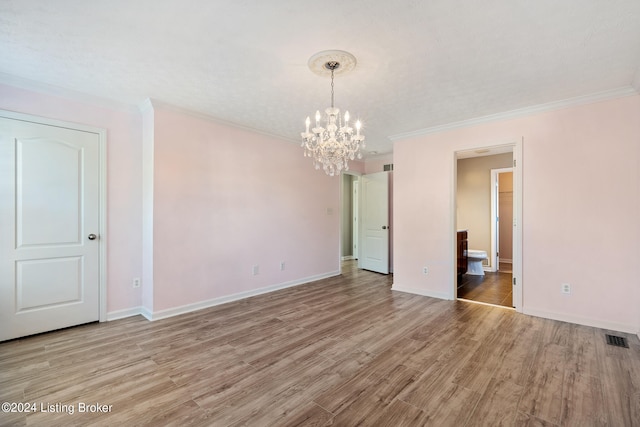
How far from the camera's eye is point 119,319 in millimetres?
3371

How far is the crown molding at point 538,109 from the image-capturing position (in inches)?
118

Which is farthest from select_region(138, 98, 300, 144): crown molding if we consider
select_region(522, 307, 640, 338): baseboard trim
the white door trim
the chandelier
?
the white door trim

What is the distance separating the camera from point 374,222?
610 centimetres

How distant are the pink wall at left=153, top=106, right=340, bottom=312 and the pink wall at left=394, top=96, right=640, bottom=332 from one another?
2.87 meters

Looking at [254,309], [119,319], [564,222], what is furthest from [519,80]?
[119,319]

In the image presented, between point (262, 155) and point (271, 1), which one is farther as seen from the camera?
point (262, 155)

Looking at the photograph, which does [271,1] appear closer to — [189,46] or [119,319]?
[189,46]

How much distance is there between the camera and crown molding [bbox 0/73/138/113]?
2.75 meters

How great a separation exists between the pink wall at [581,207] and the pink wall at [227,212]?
287 centimetres

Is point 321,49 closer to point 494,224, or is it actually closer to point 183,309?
point 183,309

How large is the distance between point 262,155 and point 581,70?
3906 millimetres

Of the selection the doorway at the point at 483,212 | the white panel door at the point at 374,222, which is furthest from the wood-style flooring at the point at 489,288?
the white panel door at the point at 374,222

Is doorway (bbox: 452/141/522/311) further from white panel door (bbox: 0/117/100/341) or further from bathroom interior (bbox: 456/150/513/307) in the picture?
white panel door (bbox: 0/117/100/341)

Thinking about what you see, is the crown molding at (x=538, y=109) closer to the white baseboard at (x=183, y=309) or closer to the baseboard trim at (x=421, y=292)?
the baseboard trim at (x=421, y=292)
